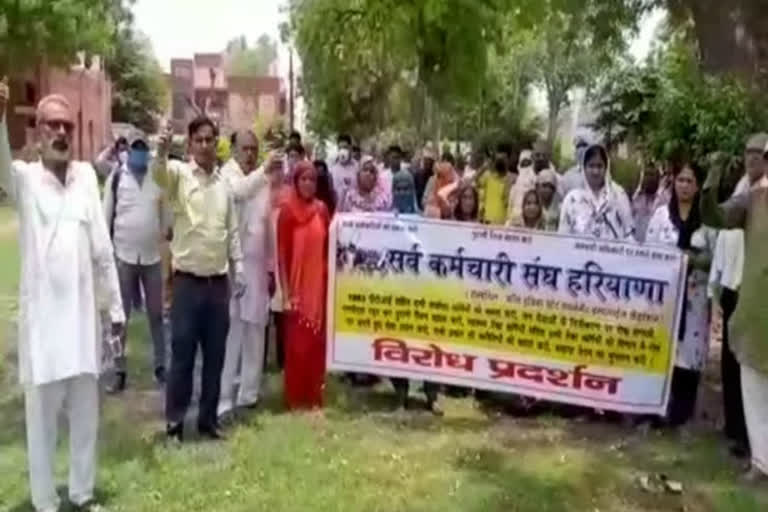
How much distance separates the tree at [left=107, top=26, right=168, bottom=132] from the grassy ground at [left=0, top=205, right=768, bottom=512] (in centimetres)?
5626

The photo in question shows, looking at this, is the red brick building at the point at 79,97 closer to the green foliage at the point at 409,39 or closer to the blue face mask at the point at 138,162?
the green foliage at the point at 409,39

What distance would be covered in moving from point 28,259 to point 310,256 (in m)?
2.51

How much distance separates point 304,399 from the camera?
7.71m

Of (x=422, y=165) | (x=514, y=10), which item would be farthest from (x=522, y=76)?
(x=514, y=10)

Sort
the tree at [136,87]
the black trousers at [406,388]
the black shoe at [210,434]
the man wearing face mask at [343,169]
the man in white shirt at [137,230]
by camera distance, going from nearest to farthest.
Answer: the black shoe at [210,434], the black trousers at [406,388], the man in white shirt at [137,230], the man wearing face mask at [343,169], the tree at [136,87]

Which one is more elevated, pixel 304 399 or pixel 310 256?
pixel 310 256

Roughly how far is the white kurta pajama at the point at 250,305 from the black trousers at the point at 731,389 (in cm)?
292

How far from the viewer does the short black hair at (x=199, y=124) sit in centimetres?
662

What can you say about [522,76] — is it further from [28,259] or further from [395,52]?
[28,259]

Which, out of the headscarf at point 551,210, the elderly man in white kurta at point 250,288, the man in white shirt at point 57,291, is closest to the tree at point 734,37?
the headscarf at point 551,210

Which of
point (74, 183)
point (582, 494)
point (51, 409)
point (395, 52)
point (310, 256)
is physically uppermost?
point (395, 52)

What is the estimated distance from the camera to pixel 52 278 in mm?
5375

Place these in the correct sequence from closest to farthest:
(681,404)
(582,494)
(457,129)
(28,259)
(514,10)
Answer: (28,259)
(582,494)
(681,404)
(514,10)
(457,129)

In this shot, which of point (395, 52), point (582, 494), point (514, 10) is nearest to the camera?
point (582, 494)
